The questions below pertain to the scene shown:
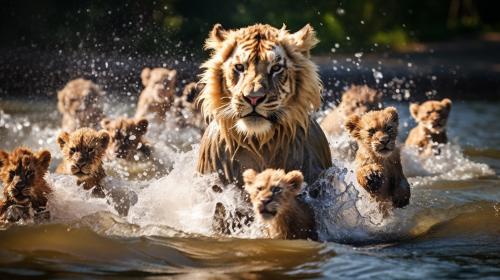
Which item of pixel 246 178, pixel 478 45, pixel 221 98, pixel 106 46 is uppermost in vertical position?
pixel 478 45

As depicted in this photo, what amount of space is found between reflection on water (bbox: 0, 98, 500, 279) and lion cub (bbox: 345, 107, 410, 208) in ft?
0.37

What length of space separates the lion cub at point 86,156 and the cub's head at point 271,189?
1.86 m

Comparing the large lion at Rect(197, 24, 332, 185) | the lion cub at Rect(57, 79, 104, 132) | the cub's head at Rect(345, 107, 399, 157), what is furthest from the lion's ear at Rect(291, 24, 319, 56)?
the lion cub at Rect(57, 79, 104, 132)

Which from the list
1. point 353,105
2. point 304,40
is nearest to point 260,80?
point 304,40

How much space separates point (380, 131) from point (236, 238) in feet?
5.37

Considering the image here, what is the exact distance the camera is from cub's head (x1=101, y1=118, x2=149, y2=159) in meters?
9.91

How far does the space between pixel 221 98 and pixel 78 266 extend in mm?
1479

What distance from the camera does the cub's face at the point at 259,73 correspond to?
21.3 feet

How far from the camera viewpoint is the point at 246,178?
6.44 m

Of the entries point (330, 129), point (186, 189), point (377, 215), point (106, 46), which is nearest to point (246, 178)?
point (186, 189)

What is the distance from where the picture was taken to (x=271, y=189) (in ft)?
20.7

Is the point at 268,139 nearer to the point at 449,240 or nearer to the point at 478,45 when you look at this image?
the point at 449,240

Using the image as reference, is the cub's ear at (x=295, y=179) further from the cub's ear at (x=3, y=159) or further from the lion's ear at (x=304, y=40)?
the cub's ear at (x=3, y=159)

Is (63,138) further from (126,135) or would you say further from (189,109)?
(189,109)
